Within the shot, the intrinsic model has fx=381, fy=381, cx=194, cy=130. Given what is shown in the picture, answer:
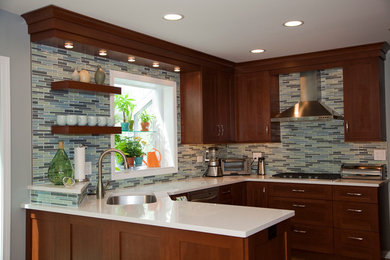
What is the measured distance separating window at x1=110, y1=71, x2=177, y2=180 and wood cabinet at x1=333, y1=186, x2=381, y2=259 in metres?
1.92

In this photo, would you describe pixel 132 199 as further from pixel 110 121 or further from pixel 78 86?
pixel 78 86

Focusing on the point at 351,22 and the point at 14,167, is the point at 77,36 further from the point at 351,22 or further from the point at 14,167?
the point at 351,22

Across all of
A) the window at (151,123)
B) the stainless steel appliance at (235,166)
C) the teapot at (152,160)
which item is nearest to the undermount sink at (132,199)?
the window at (151,123)

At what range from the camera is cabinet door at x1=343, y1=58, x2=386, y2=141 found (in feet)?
14.1

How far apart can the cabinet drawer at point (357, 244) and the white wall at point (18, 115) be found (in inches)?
124

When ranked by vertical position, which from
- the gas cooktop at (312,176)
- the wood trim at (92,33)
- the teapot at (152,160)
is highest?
the wood trim at (92,33)

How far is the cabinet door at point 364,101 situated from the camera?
429cm

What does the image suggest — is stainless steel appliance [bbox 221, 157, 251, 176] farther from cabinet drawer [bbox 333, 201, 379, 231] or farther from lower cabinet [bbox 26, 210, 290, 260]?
lower cabinet [bbox 26, 210, 290, 260]

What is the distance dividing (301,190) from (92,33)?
284cm

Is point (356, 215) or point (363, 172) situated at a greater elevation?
point (363, 172)

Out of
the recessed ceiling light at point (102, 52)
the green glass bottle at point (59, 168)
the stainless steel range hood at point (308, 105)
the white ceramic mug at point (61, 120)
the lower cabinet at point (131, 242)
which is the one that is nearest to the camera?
the lower cabinet at point (131, 242)

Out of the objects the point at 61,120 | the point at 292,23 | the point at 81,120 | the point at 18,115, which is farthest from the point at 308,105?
the point at 18,115

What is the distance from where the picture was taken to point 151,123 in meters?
4.56

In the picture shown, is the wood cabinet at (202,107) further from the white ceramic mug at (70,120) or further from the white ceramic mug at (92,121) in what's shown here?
the white ceramic mug at (70,120)
